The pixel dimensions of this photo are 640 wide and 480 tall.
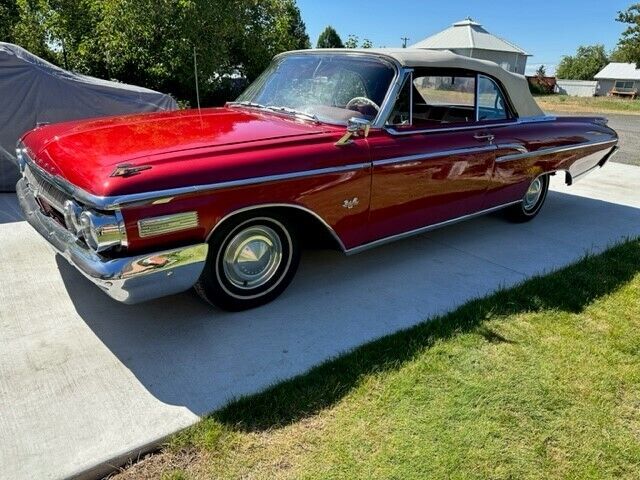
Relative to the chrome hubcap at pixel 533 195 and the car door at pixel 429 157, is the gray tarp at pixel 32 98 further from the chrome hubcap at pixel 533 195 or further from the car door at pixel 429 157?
the chrome hubcap at pixel 533 195

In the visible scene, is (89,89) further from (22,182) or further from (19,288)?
(19,288)

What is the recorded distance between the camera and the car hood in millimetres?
2570

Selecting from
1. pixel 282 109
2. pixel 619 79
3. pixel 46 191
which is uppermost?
pixel 619 79

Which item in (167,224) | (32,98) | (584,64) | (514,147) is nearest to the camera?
(167,224)

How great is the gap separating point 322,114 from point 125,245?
180 centimetres

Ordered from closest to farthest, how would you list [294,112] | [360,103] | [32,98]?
[360,103] < [294,112] < [32,98]

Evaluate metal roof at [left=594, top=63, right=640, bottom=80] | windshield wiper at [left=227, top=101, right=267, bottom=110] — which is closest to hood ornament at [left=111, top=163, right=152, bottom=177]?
windshield wiper at [left=227, top=101, right=267, bottom=110]

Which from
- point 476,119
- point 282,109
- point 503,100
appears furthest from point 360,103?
point 503,100

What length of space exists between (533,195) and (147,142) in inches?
168

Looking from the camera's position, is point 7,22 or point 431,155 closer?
point 431,155

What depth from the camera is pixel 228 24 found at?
1098 cm

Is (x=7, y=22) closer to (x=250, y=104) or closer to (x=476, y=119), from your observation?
(x=250, y=104)

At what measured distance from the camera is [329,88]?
3857 mm

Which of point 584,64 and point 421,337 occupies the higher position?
point 584,64
